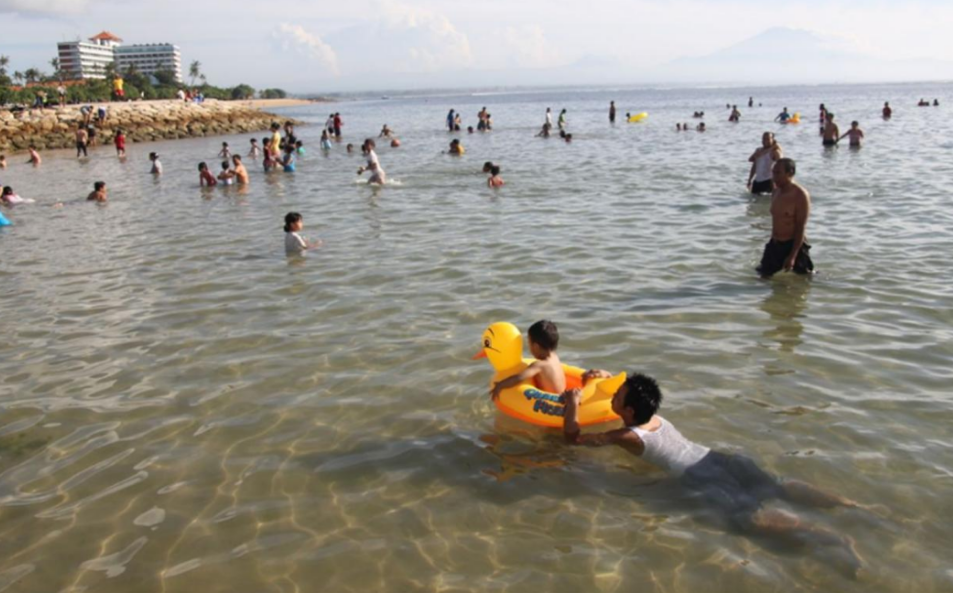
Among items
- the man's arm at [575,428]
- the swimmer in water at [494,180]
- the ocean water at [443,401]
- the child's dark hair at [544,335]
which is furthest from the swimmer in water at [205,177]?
the man's arm at [575,428]

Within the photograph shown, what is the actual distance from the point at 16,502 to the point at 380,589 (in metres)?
2.80

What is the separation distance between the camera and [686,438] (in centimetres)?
563

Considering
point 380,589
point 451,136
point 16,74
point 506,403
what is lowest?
point 380,589

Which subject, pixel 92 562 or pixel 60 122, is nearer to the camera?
pixel 92 562

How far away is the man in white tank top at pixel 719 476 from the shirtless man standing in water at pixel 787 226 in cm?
481

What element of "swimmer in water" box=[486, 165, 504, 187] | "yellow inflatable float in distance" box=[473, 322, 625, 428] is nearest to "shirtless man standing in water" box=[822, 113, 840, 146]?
"swimmer in water" box=[486, 165, 504, 187]

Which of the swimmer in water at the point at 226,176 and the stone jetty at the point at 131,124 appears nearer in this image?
the swimmer in water at the point at 226,176

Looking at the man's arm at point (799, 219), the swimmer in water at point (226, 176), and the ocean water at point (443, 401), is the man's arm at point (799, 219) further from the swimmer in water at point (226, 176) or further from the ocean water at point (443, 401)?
the swimmer in water at point (226, 176)

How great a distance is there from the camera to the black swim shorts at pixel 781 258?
9344 mm

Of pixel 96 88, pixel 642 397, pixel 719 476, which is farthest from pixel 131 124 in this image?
pixel 719 476

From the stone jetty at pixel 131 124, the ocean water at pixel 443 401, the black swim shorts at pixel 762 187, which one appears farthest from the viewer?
the stone jetty at pixel 131 124

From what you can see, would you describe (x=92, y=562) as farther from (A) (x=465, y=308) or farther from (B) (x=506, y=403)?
(A) (x=465, y=308)

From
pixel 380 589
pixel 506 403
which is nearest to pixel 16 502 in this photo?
pixel 380 589

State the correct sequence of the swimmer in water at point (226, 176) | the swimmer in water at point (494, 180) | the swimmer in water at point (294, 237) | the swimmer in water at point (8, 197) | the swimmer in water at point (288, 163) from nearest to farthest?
the swimmer in water at point (294, 237) → the swimmer in water at point (8, 197) → the swimmer in water at point (494, 180) → the swimmer in water at point (226, 176) → the swimmer in water at point (288, 163)
